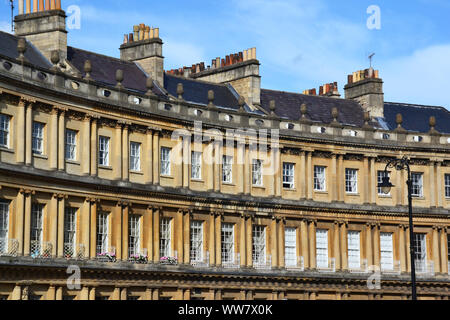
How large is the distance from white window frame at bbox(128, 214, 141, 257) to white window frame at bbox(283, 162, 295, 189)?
1076 cm

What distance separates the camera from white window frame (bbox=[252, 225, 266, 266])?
56.1m

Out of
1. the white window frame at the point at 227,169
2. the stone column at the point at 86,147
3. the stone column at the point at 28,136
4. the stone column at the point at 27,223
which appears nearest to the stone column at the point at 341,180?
the white window frame at the point at 227,169

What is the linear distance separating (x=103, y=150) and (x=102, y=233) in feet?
13.4

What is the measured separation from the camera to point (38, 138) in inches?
1770

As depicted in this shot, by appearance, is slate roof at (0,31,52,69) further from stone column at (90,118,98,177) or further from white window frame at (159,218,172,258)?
white window frame at (159,218,172,258)

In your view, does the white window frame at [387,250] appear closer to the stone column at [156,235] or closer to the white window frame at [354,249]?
the white window frame at [354,249]

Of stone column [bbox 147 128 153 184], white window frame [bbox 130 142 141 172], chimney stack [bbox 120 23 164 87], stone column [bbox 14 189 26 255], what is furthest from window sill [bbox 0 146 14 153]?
chimney stack [bbox 120 23 164 87]

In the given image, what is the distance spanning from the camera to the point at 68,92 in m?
Result: 46.3

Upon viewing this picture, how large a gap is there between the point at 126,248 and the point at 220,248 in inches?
273

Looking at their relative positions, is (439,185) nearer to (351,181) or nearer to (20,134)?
(351,181)

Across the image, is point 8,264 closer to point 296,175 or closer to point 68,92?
Result: point 68,92

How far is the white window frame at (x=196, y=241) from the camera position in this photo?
53.2m

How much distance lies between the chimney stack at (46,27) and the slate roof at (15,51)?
438mm

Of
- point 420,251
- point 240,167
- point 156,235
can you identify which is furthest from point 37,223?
point 420,251
